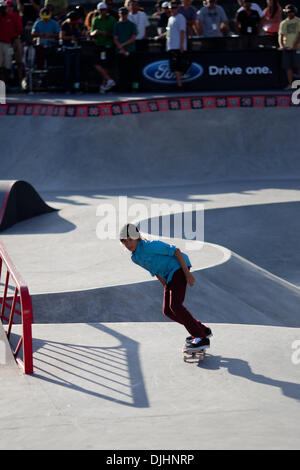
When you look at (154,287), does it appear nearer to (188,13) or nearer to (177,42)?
(177,42)

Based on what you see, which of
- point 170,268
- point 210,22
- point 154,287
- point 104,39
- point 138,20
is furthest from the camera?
point 138,20

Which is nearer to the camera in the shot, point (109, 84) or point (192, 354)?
point (192, 354)

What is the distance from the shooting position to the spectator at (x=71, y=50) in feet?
68.1

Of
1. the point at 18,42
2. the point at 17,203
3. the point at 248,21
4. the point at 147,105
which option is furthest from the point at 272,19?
the point at 17,203

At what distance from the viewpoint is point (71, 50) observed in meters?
20.7

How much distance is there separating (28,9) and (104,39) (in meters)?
4.46

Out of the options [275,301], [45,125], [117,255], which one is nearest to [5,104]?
[45,125]

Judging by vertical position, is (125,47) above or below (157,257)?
above

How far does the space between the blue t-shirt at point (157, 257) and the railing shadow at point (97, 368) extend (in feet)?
2.93

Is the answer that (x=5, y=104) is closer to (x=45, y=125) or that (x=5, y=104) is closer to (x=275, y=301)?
(x=45, y=125)

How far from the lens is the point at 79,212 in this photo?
1447 centimetres

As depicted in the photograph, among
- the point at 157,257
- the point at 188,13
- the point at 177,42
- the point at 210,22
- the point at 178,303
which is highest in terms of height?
the point at 188,13

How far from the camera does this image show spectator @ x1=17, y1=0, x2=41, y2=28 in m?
23.6
